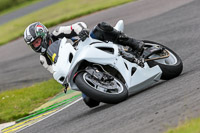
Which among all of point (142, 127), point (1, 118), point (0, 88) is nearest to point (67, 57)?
point (142, 127)

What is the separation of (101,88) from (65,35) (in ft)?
6.19

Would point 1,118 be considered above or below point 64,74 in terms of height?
below

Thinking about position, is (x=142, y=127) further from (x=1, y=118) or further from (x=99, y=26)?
(x=1, y=118)

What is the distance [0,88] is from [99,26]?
24.8 ft

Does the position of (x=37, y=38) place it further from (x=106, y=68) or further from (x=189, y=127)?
(x=189, y=127)

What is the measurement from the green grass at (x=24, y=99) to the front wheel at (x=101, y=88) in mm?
3485

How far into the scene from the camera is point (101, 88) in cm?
665

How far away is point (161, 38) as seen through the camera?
13.0 m

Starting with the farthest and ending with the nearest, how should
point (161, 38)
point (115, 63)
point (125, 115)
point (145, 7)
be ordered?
point (145, 7) → point (161, 38) → point (115, 63) → point (125, 115)

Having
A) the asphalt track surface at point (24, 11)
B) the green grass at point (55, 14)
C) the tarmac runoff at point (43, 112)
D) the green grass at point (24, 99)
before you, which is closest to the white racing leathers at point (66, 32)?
the tarmac runoff at point (43, 112)

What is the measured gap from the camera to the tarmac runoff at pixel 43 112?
344 inches

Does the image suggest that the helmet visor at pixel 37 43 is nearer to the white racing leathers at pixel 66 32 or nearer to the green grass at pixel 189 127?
the white racing leathers at pixel 66 32

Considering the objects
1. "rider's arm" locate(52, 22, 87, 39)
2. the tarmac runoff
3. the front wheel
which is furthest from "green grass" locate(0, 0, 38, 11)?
the front wheel

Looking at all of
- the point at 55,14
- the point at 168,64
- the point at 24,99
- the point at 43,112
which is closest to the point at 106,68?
the point at 168,64
